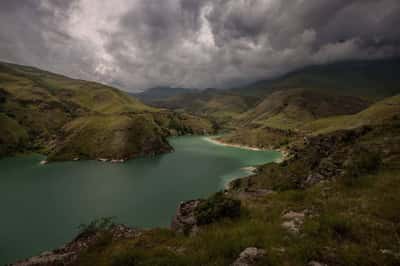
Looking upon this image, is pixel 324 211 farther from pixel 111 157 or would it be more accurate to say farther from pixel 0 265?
pixel 111 157

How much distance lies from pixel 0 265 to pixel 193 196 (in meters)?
40.9

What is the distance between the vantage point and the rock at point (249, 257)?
26.7ft

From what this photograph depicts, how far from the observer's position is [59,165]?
103 metres

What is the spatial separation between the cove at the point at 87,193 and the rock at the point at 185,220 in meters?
22.6

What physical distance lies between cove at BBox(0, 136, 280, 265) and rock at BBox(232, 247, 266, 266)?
3937 cm

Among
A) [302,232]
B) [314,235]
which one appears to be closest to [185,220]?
[302,232]

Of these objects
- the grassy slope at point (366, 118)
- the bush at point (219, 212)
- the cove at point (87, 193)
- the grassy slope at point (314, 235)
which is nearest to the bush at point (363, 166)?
the grassy slope at point (314, 235)

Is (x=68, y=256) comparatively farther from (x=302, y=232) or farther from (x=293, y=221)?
(x=302, y=232)

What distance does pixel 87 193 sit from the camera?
6375 cm

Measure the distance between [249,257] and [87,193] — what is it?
2688 inches

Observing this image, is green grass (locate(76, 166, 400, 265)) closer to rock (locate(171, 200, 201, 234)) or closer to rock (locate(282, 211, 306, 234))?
rock (locate(282, 211, 306, 234))

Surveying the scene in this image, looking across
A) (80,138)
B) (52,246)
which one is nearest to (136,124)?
(80,138)

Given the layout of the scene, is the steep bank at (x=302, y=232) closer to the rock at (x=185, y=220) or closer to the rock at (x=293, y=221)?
the rock at (x=293, y=221)

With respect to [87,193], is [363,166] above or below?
above
